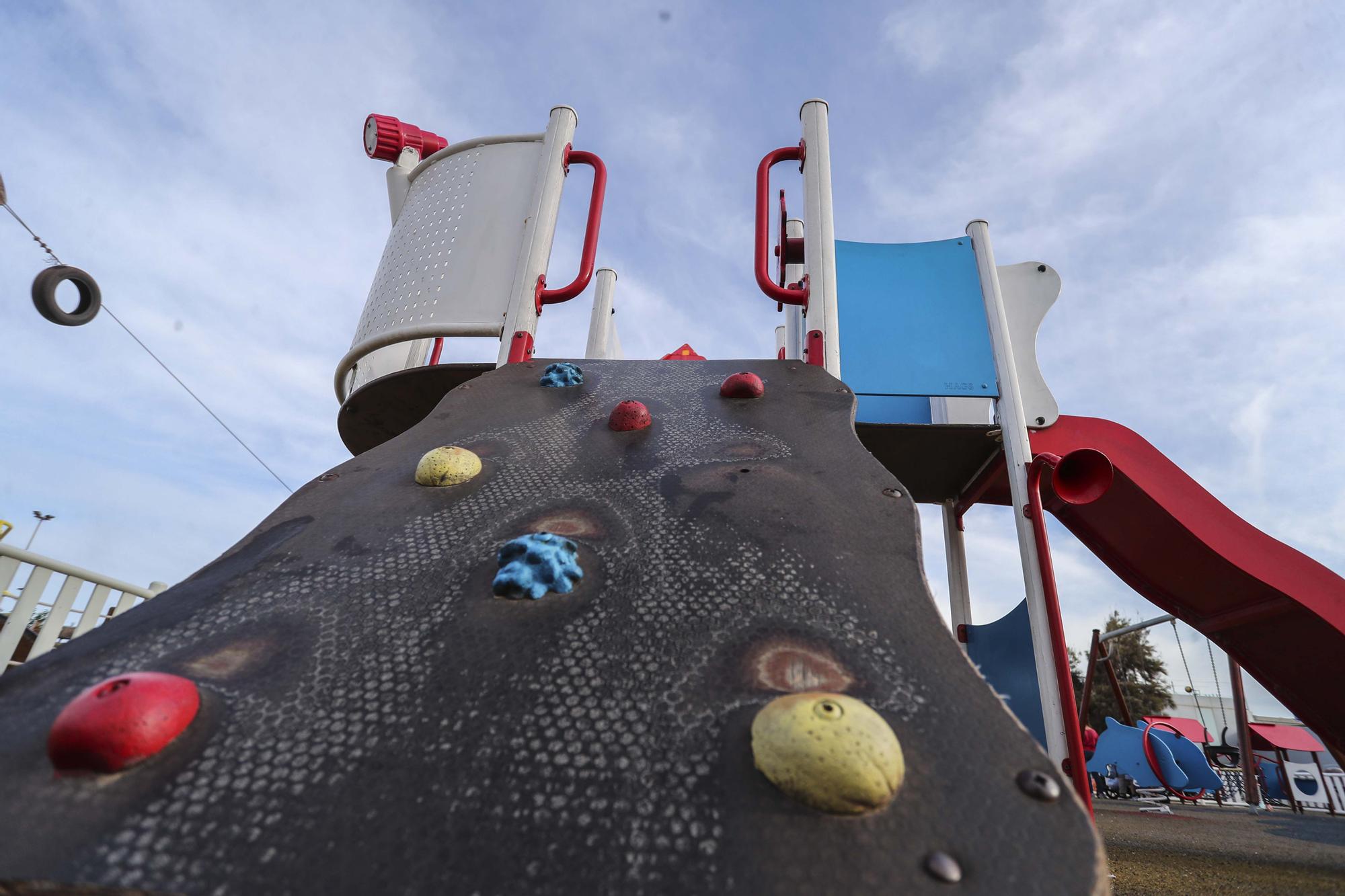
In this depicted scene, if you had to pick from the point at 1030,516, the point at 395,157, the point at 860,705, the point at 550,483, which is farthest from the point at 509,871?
the point at 395,157

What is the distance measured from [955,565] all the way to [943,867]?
3382mm

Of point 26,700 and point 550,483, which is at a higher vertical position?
point 550,483

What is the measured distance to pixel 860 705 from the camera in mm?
773

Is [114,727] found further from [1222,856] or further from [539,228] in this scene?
[1222,856]

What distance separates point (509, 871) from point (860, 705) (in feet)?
1.36

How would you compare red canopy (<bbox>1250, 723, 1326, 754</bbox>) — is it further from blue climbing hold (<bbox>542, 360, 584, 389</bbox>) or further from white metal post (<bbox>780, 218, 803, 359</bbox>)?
blue climbing hold (<bbox>542, 360, 584, 389</bbox>)

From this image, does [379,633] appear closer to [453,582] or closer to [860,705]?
[453,582]

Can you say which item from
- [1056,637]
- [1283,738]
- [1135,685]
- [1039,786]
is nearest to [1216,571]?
[1056,637]

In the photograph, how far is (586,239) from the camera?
2.72m

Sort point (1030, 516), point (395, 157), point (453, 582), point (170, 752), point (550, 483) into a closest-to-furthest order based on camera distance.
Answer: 1. point (170, 752)
2. point (453, 582)
3. point (550, 483)
4. point (1030, 516)
5. point (395, 157)

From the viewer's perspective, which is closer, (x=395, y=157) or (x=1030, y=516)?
(x=1030, y=516)

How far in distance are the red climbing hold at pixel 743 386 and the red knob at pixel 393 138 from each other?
349 cm

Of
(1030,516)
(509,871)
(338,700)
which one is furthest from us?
(1030,516)

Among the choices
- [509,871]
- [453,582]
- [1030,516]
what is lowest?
[509,871]
